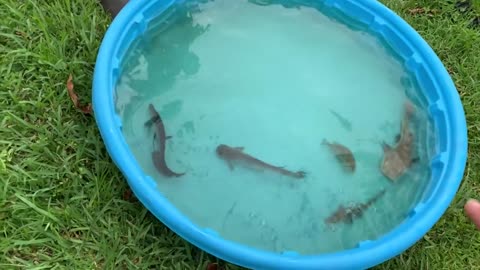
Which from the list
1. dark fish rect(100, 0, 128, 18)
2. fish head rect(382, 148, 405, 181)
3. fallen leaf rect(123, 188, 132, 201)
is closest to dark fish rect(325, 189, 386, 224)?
fish head rect(382, 148, 405, 181)

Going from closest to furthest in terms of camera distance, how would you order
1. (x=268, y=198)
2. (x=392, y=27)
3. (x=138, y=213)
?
1. (x=138, y=213)
2. (x=268, y=198)
3. (x=392, y=27)

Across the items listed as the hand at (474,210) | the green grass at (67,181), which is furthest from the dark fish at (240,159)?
the hand at (474,210)

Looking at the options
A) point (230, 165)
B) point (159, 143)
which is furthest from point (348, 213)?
point (159, 143)

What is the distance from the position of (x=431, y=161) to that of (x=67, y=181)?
135 centimetres

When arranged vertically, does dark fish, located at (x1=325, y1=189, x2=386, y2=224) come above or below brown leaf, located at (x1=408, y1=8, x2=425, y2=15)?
below

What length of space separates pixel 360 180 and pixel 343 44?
0.67 m

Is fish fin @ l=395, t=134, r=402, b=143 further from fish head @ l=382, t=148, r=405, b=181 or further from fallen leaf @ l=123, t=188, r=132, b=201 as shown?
fallen leaf @ l=123, t=188, r=132, b=201

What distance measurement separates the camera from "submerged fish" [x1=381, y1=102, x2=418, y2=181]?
254cm

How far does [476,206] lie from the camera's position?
2.03 metres

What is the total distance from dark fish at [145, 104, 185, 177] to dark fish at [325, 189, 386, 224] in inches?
22.6

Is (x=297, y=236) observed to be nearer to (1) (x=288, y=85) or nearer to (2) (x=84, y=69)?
(1) (x=288, y=85)

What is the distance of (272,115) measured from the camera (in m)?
2.62

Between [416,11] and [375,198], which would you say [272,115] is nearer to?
[375,198]

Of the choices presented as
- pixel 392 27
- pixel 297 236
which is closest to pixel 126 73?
pixel 297 236
